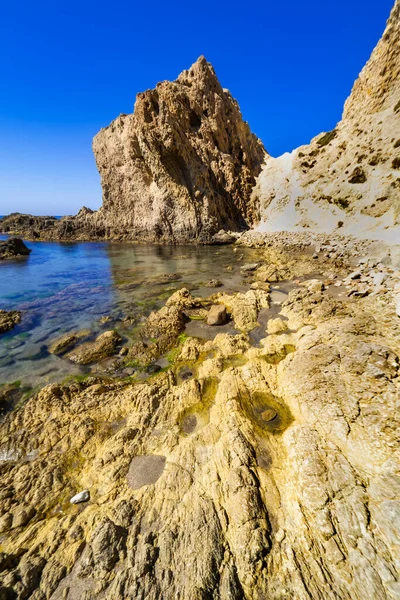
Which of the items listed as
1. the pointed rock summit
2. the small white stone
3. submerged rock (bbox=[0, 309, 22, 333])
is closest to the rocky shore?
the small white stone

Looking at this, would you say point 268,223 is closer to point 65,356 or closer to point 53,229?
point 65,356

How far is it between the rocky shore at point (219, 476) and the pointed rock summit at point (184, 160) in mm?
41061

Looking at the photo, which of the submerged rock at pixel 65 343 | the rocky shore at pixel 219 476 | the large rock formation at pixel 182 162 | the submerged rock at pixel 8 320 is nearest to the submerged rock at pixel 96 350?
the submerged rock at pixel 65 343

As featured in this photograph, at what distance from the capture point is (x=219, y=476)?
477 centimetres

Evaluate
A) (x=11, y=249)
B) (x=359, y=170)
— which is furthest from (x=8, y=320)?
(x=359, y=170)

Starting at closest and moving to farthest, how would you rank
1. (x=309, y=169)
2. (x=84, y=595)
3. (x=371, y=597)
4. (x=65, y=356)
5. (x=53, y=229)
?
(x=371, y=597) < (x=84, y=595) < (x=65, y=356) < (x=309, y=169) < (x=53, y=229)

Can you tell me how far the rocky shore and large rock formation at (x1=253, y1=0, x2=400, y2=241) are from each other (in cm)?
2564

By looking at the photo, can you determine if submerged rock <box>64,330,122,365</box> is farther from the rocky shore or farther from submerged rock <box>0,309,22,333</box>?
submerged rock <box>0,309,22,333</box>

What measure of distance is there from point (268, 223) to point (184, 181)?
1922cm

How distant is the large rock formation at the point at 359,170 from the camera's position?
29.7 metres

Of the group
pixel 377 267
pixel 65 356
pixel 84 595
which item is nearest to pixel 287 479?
pixel 84 595

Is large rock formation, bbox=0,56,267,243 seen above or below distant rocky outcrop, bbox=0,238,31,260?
above

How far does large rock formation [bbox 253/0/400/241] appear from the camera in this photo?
29703 mm

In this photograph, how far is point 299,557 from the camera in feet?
11.4
